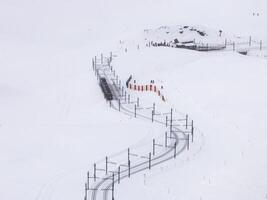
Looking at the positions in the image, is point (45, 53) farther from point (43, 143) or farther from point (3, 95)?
point (43, 143)

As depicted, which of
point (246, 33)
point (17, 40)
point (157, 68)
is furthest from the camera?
point (17, 40)

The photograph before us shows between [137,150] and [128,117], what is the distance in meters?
8.77

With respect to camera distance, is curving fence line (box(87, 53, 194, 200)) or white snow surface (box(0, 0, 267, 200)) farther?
curving fence line (box(87, 53, 194, 200))

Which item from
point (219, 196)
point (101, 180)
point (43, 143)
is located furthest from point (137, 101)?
point (219, 196)

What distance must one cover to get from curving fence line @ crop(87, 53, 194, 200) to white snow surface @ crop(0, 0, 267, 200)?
0.93 m

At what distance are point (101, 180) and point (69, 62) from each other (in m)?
46.0

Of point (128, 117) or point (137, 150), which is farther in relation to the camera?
point (128, 117)

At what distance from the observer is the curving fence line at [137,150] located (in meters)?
37.0

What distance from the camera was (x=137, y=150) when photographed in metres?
44.0

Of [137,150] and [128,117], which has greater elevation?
[128,117]

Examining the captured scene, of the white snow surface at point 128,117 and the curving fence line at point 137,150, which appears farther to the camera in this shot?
the curving fence line at point 137,150

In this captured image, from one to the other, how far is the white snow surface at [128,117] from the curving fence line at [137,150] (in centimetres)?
93

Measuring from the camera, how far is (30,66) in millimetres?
81500

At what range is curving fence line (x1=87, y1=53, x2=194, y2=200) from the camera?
121ft
